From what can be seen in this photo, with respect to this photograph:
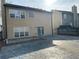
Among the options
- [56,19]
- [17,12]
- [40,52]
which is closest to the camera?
[40,52]

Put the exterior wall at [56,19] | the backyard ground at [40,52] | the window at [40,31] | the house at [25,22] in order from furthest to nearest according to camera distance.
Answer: the exterior wall at [56,19] < the window at [40,31] < the house at [25,22] < the backyard ground at [40,52]

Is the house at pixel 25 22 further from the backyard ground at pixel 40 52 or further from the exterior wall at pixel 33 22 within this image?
the backyard ground at pixel 40 52

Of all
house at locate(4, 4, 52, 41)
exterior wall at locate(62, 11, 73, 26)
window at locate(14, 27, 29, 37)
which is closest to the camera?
house at locate(4, 4, 52, 41)

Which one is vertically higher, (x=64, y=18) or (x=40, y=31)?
(x=64, y=18)

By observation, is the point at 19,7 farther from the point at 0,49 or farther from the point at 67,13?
the point at 67,13

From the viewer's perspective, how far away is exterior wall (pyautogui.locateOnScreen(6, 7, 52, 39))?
63.9ft

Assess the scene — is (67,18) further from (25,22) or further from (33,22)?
(25,22)

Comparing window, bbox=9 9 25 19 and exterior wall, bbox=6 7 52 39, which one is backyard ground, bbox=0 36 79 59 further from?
window, bbox=9 9 25 19

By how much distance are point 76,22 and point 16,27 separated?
20.1 metres

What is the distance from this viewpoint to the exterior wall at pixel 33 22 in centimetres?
1947

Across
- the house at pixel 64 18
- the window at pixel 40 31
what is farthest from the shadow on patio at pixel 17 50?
the house at pixel 64 18

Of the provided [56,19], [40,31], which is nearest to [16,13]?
[40,31]

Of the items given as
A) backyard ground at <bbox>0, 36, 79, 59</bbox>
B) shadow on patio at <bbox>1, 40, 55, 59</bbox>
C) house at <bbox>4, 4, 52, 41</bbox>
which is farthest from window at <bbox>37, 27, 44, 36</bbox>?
backyard ground at <bbox>0, 36, 79, 59</bbox>

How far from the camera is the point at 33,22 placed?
74.8 feet
